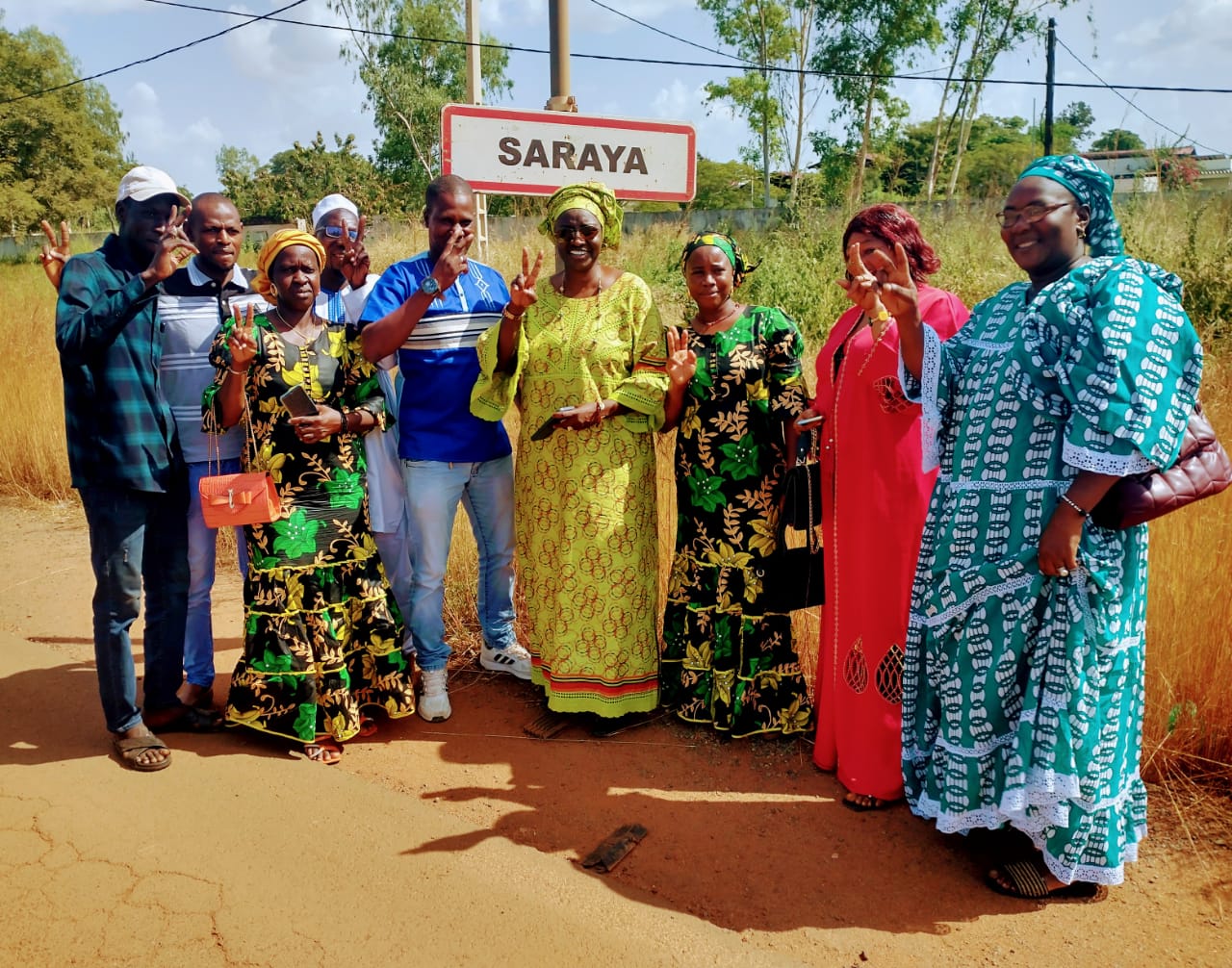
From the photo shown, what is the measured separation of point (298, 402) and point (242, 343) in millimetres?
290

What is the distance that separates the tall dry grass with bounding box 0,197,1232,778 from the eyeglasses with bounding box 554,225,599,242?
1.42 meters

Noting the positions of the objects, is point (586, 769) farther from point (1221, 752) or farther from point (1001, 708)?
point (1221, 752)

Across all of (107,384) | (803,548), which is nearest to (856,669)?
(803,548)

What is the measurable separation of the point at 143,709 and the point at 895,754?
304cm

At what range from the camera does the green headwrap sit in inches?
147

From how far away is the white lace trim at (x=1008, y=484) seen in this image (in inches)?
102

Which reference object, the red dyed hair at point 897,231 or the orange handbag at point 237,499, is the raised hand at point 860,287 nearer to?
the red dyed hair at point 897,231

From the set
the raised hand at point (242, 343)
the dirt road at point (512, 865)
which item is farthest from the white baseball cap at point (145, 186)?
the dirt road at point (512, 865)

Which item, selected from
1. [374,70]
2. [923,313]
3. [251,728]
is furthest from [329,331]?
[374,70]

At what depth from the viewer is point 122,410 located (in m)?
3.46

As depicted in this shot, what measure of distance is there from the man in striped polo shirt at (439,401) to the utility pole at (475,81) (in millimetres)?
1481

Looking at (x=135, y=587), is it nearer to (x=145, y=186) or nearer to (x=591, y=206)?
(x=145, y=186)

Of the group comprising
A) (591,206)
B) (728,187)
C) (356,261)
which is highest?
(728,187)

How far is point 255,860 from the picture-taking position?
295 centimetres
